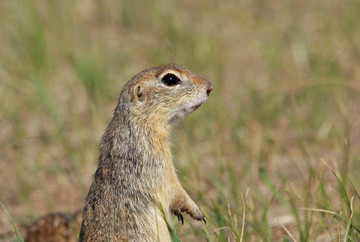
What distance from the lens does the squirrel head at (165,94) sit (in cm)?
361

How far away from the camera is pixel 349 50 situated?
279 inches

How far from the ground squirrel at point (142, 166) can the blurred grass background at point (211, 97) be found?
0.57 meters

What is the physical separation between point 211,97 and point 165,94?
94.6 inches

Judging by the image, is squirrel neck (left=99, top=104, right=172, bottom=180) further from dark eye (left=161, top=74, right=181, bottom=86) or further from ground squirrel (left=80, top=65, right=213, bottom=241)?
dark eye (left=161, top=74, right=181, bottom=86)

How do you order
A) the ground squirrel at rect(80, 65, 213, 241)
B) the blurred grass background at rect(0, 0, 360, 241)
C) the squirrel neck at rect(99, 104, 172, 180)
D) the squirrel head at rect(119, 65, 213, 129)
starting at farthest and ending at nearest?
the blurred grass background at rect(0, 0, 360, 241) → the squirrel head at rect(119, 65, 213, 129) → the squirrel neck at rect(99, 104, 172, 180) → the ground squirrel at rect(80, 65, 213, 241)

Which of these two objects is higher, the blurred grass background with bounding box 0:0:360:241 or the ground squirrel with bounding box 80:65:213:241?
the blurred grass background with bounding box 0:0:360:241

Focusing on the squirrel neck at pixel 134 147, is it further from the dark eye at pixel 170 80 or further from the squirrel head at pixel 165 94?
the dark eye at pixel 170 80

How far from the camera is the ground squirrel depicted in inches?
130

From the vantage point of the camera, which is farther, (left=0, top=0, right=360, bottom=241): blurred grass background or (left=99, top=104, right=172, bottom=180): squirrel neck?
(left=0, top=0, right=360, bottom=241): blurred grass background

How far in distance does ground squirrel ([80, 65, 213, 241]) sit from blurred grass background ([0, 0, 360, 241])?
566 millimetres

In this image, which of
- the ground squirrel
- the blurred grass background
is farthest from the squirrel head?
the blurred grass background

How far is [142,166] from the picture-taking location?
3.46 metres

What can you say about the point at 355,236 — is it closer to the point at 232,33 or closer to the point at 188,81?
the point at 188,81

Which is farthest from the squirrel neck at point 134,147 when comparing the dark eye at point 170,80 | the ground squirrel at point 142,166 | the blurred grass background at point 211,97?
the blurred grass background at point 211,97
